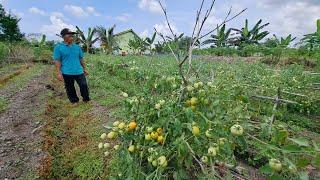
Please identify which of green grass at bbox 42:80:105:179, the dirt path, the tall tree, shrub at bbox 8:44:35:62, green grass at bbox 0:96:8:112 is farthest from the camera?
the tall tree

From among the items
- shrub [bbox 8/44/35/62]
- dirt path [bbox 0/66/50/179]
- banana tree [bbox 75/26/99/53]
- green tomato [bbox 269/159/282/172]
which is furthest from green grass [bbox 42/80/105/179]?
banana tree [bbox 75/26/99/53]

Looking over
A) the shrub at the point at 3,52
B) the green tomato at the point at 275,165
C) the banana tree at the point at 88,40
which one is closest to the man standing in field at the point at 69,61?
the green tomato at the point at 275,165

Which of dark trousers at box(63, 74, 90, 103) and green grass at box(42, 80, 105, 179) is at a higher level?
dark trousers at box(63, 74, 90, 103)

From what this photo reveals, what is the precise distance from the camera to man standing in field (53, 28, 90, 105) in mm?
6145

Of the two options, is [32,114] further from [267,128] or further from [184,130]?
[267,128]

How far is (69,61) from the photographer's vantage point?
6250mm

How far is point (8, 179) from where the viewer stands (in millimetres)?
3457

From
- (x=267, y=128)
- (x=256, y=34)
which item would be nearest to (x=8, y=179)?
(x=267, y=128)

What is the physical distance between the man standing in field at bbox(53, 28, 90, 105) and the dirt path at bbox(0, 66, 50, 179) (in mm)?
666

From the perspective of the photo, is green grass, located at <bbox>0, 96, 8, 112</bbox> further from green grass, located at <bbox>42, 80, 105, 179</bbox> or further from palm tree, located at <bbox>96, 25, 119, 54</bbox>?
palm tree, located at <bbox>96, 25, 119, 54</bbox>

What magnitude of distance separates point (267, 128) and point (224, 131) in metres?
0.23

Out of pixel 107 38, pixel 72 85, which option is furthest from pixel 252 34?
pixel 72 85

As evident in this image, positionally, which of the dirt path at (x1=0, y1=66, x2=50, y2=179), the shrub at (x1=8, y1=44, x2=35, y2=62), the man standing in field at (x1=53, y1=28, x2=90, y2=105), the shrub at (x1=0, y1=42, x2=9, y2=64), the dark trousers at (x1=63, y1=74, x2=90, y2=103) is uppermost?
the man standing in field at (x1=53, y1=28, x2=90, y2=105)

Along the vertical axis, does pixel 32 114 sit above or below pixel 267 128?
below
